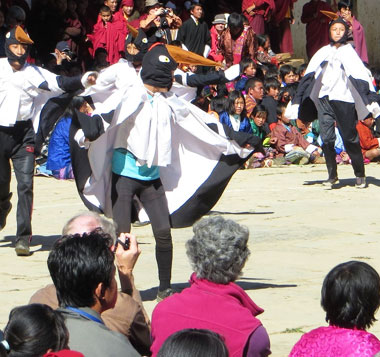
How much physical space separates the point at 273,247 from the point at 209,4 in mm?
11249

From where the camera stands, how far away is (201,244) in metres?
5.05

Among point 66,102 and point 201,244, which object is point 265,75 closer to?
point 66,102

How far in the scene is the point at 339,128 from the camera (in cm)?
1313

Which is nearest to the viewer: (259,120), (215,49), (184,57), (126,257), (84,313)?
(84,313)

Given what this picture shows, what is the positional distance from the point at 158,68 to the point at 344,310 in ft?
11.8

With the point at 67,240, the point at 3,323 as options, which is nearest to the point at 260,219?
the point at 3,323

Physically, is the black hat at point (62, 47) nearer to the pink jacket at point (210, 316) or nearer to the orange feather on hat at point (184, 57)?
the orange feather on hat at point (184, 57)

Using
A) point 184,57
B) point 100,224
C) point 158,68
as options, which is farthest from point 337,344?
point 184,57

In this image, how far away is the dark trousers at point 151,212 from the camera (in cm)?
739

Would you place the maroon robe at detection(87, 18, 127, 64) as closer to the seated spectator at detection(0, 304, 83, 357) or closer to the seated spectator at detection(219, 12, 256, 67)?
the seated spectator at detection(219, 12, 256, 67)

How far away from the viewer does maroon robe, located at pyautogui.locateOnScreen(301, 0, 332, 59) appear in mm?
20141

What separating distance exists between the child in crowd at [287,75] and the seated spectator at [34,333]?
14627mm

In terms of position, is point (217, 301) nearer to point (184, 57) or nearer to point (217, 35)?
point (184, 57)

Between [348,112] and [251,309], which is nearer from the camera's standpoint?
[251,309]
